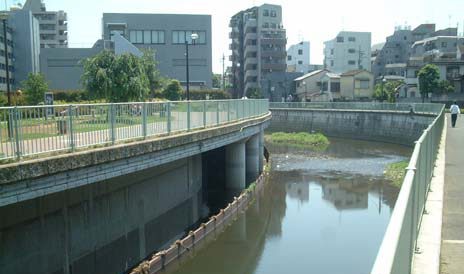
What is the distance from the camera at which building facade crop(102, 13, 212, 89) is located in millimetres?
67875

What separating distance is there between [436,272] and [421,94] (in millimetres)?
64506

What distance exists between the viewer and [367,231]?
18109mm

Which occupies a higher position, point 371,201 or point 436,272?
point 436,272

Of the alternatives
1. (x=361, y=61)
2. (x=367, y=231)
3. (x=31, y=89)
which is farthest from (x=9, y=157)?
(x=361, y=61)

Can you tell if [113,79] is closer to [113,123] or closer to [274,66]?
[113,123]

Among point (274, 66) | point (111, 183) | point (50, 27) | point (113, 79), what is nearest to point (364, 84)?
point (274, 66)

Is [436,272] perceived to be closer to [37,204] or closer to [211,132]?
[37,204]

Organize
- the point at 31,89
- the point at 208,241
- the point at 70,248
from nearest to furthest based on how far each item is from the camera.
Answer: the point at 70,248 < the point at 208,241 < the point at 31,89

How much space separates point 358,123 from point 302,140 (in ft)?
26.5

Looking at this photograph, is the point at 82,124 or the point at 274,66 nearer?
the point at 82,124

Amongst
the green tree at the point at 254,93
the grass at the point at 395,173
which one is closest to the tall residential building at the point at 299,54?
the green tree at the point at 254,93

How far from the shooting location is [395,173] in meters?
29.3

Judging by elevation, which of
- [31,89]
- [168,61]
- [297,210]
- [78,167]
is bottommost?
[297,210]

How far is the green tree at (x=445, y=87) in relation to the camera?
61.8 meters
